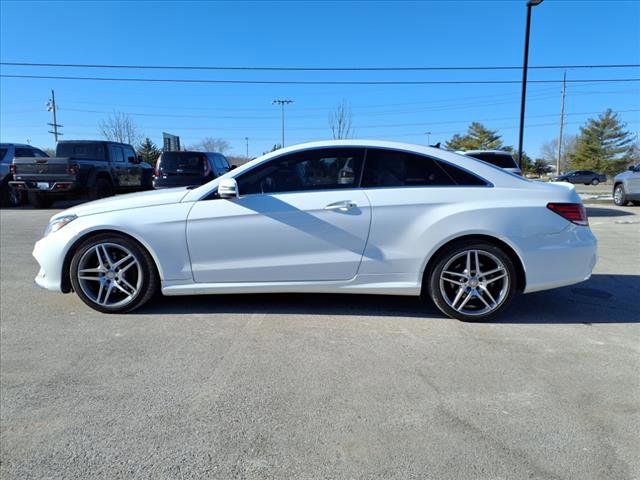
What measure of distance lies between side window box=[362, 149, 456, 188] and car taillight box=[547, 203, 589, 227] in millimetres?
874

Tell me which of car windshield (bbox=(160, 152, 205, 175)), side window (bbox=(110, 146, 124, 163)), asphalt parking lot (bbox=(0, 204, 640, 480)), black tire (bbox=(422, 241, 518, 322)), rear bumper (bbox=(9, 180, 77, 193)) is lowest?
asphalt parking lot (bbox=(0, 204, 640, 480))

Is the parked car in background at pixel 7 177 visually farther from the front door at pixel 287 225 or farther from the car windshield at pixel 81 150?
the front door at pixel 287 225

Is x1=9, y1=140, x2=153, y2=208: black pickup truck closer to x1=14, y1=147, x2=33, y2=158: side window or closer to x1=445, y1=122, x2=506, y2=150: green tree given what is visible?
x1=14, y1=147, x2=33, y2=158: side window

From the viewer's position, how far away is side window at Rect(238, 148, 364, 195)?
397 cm

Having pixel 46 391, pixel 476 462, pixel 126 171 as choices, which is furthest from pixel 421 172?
pixel 126 171

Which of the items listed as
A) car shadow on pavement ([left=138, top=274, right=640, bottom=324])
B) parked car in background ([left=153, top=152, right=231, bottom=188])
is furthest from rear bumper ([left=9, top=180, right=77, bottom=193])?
car shadow on pavement ([left=138, top=274, right=640, bottom=324])

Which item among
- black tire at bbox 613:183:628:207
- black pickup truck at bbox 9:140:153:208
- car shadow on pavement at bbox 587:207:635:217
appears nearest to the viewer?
car shadow on pavement at bbox 587:207:635:217

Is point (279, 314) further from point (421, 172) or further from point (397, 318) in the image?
point (421, 172)

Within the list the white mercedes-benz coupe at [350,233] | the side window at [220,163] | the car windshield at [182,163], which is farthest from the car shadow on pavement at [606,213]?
the car windshield at [182,163]

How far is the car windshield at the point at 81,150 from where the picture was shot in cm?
1410

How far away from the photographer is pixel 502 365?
311 cm

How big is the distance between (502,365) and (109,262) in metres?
3.35

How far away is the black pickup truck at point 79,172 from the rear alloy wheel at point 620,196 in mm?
16318

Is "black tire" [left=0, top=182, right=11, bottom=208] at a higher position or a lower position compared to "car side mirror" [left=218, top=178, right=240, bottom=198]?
lower
